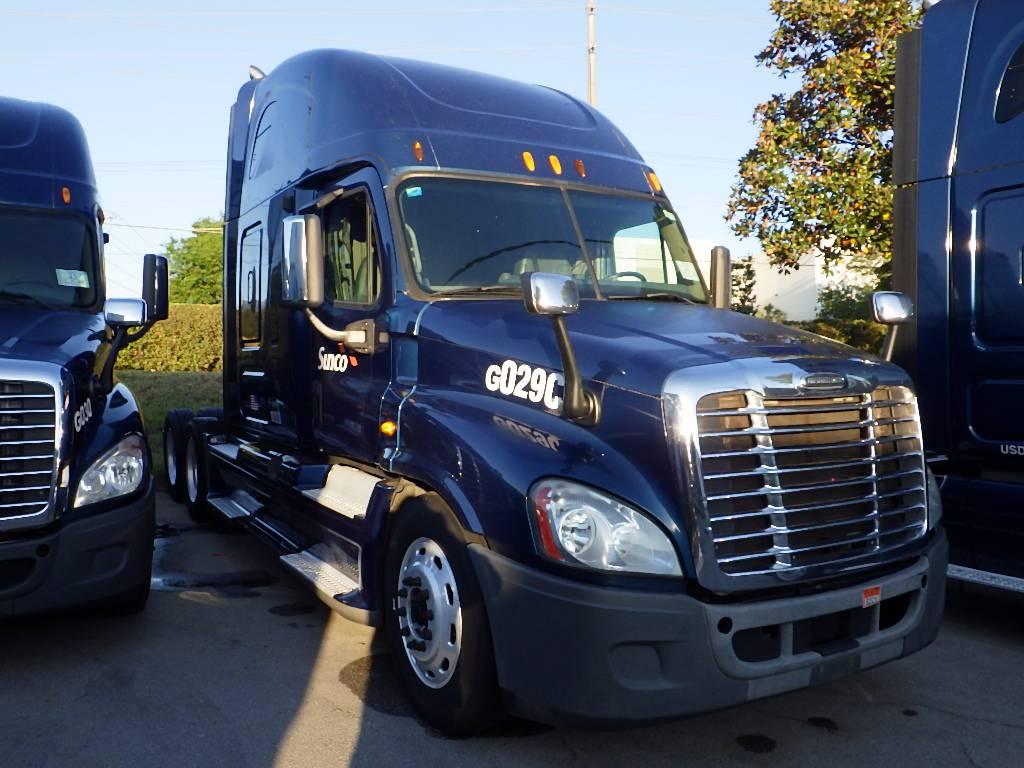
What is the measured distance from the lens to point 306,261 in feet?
16.4

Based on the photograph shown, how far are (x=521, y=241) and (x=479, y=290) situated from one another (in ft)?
1.36

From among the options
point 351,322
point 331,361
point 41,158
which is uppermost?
point 41,158

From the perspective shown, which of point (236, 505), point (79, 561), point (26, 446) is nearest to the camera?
point (26, 446)

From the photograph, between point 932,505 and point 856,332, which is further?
point 856,332

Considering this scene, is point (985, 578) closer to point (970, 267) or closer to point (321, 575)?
point (970, 267)

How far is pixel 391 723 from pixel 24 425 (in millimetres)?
2234

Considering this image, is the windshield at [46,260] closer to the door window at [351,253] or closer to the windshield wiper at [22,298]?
the windshield wiper at [22,298]

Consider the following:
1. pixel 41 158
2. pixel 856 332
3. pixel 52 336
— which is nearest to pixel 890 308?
pixel 52 336

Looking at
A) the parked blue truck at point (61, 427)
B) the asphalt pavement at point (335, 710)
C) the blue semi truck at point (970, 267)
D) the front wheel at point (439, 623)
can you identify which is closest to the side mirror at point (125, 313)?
the parked blue truck at point (61, 427)

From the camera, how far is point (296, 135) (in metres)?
6.27

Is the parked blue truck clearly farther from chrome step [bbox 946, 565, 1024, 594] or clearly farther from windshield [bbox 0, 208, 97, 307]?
chrome step [bbox 946, 565, 1024, 594]

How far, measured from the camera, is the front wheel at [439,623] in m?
3.79

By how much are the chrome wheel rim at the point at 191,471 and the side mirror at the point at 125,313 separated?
3.06 metres

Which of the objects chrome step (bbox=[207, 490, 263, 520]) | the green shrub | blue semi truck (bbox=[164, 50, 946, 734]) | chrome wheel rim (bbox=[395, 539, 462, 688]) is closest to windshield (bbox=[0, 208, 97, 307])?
blue semi truck (bbox=[164, 50, 946, 734])
